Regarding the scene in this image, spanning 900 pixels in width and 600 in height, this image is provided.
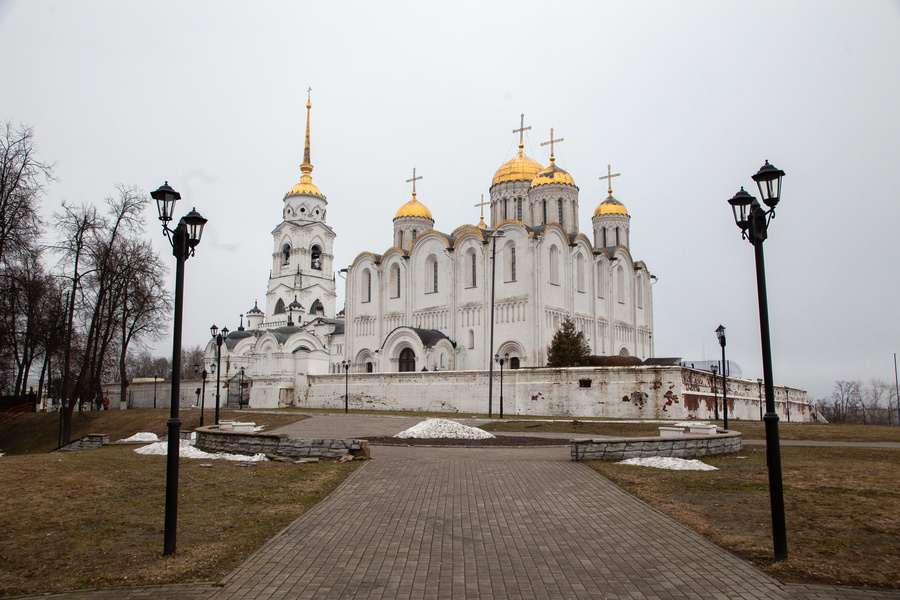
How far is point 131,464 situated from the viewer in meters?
12.6

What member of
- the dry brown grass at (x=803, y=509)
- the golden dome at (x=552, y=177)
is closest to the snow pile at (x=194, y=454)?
the dry brown grass at (x=803, y=509)

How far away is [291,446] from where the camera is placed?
13.6 metres

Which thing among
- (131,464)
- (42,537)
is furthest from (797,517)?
(131,464)

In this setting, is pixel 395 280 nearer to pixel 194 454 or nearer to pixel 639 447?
pixel 194 454

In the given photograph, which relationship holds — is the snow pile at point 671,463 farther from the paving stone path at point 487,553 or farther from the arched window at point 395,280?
the arched window at point 395,280

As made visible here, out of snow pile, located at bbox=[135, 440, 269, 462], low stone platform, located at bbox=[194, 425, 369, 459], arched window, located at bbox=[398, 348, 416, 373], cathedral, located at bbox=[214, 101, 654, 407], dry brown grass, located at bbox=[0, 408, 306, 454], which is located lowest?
dry brown grass, located at bbox=[0, 408, 306, 454]

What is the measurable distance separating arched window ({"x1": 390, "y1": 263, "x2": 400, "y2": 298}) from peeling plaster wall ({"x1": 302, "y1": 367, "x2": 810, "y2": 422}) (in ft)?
35.7

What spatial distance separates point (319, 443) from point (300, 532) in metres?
6.25

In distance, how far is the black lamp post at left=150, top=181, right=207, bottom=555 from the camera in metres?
6.50

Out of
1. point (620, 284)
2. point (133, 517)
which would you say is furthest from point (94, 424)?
point (620, 284)

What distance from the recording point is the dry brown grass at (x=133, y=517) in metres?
5.93

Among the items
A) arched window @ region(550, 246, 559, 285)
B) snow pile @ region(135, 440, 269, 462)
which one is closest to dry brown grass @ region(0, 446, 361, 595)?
snow pile @ region(135, 440, 269, 462)

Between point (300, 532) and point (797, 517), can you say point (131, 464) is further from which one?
point (797, 517)

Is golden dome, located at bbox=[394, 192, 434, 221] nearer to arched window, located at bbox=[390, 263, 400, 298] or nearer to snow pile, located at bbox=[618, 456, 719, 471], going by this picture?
arched window, located at bbox=[390, 263, 400, 298]
